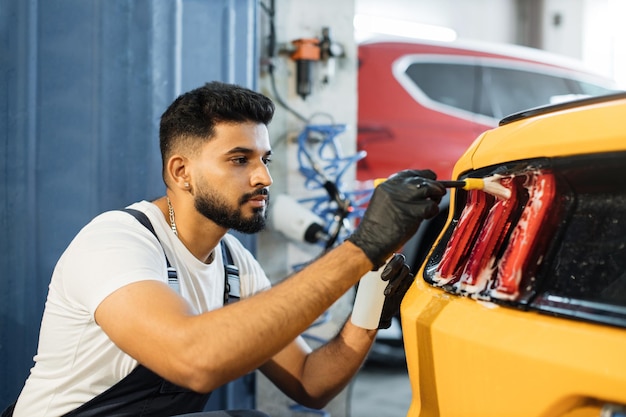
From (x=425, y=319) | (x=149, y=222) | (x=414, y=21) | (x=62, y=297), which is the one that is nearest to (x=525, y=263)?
(x=425, y=319)

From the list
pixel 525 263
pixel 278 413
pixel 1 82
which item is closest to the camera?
pixel 525 263

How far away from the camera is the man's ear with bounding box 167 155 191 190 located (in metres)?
1.78

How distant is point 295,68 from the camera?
2879 mm

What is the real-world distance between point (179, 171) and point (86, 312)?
0.48 metres

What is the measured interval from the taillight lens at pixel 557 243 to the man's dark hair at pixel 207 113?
30.5 inches

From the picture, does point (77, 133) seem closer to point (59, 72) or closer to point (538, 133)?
point (59, 72)

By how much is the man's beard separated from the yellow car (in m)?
0.60

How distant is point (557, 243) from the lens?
1055mm

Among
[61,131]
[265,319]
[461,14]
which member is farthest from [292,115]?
[461,14]

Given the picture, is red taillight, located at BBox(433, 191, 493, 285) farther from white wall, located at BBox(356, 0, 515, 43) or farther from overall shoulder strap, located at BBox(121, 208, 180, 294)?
white wall, located at BBox(356, 0, 515, 43)

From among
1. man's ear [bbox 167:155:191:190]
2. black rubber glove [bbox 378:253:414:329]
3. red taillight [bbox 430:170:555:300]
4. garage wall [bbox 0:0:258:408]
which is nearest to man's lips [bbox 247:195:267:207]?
man's ear [bbox 167:155:191:190]

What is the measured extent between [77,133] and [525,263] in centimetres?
175

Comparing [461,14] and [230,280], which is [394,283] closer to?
[230,280]

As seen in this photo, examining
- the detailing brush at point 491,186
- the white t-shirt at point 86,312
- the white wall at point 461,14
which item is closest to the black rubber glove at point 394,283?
the detailing brush at point 491,186
